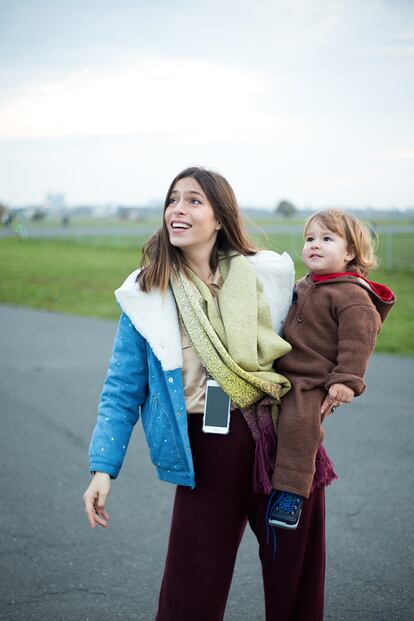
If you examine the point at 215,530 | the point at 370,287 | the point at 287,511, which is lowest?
the point at 215,530

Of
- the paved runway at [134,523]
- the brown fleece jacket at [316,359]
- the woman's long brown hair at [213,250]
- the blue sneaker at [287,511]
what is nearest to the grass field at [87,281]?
the woman's long brown hair at [213,250]

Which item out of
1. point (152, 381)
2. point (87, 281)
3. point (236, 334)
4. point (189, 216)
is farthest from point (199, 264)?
point (87, 281)

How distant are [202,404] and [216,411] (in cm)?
9

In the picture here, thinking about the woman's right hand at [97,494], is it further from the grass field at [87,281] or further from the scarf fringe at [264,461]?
the grass field at [87,281]

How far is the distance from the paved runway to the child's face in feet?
5.79

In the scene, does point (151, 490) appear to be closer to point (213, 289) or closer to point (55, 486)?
point (55, 486)

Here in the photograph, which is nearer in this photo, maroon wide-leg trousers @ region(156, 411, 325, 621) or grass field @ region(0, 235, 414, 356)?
maroon wide-leg trousers @ region(156, 411, 325, 621)

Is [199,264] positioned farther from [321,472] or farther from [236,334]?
[321,472]

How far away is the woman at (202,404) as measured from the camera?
209 cm

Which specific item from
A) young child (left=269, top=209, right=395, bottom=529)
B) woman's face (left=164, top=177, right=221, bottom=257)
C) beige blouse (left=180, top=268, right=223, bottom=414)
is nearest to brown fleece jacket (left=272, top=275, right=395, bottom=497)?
young child (left=269, top=209, right=395, bottom=529)

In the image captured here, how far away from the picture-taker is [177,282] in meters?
2.18

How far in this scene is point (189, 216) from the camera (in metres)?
2.19

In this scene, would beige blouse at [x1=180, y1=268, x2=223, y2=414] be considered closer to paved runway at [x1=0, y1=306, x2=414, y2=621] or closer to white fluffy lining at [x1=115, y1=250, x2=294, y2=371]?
white fluffy lining at [x1=115, y1=250, x2=294, y2=371]

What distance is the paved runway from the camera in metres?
3.11
